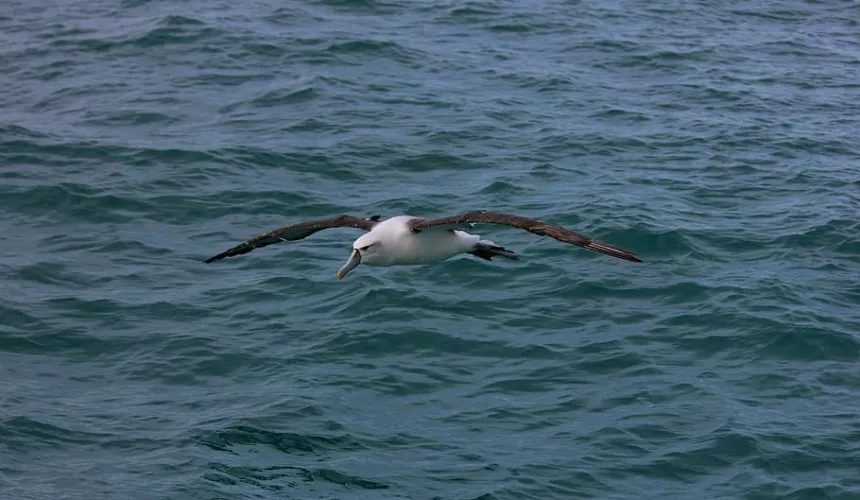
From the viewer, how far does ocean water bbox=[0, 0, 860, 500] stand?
1485 centimetres

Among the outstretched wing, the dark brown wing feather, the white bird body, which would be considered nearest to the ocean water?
the outstretched wing

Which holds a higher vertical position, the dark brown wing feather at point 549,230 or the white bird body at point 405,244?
the dark brown wing feather at point 549,230

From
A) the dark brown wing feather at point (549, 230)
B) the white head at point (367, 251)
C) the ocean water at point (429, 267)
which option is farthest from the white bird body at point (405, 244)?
the ocean water at point (429, 267)

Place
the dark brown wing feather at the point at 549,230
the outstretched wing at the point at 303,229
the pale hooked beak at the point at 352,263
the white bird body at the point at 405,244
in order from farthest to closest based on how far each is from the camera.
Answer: the outstretched wing at the point at 303,229 < the white bird body at the point at 405,244 < the pale hooked beak at the point at 352,263 < the dark brown wing feather at the point at 549,230

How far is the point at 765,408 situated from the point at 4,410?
9.25 metres

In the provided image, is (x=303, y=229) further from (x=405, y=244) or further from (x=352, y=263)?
(x=405, y=244)

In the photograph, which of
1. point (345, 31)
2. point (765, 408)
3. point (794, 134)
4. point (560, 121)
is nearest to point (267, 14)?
point (345, 31)

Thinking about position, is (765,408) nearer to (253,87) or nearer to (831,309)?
(831,309)

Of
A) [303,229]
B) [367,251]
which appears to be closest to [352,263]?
[367,251]

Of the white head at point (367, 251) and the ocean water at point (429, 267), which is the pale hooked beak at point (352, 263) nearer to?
the white head at point (367, 251)

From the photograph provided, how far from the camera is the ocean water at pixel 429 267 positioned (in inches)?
585

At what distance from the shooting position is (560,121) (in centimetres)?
2370

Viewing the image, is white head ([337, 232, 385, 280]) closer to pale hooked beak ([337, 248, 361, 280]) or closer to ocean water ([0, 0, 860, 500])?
pale hooked beak ([337, 248, 361, 280])

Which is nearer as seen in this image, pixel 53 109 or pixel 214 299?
pixel 214 299
